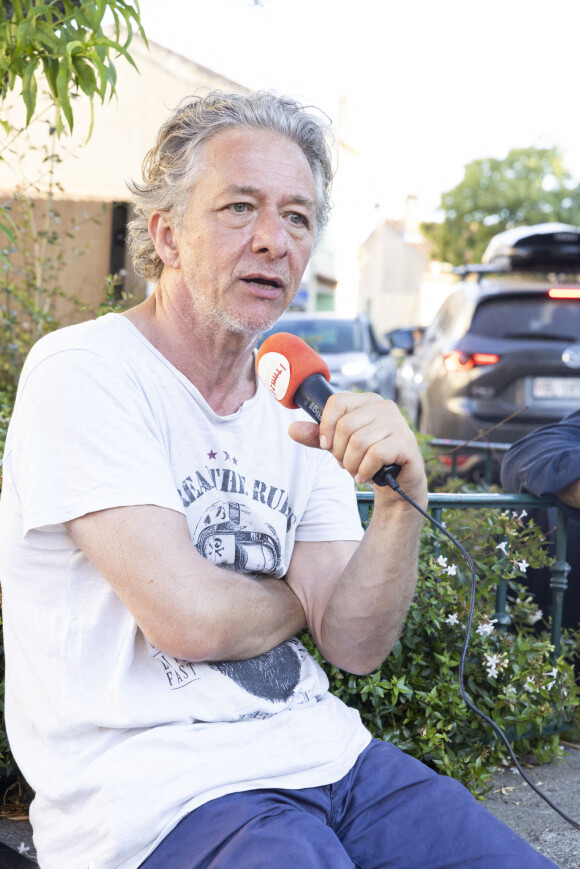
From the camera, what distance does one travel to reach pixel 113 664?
5.69 feet

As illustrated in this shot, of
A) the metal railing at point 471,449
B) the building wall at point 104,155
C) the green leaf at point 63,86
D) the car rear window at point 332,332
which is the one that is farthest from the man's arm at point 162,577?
the car rear window at point 332,332

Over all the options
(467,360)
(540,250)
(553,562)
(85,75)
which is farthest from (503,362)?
(85,75)

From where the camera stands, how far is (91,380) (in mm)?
1794

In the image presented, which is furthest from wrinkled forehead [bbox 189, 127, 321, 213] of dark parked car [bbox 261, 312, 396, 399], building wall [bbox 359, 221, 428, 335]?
building wall [bbox 359, 221, 428, 335]

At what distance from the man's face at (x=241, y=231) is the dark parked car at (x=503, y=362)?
474 centimetres

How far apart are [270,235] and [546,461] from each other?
1489 millimetres

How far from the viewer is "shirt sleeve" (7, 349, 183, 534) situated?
1.70 m

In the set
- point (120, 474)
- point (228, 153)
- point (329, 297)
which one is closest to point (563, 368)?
point (228, 153)

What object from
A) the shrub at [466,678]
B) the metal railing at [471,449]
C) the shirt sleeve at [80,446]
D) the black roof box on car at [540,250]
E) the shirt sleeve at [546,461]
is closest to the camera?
the shirt sleeve at [80,446]

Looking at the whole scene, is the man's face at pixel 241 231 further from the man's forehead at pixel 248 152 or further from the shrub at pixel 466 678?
the shrub at pixel 466 678

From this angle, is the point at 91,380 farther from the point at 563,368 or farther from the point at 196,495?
the point at 563,368

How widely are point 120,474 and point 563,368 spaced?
5932 mm

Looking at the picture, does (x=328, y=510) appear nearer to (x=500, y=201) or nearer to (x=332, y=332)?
(x=332, y=332)

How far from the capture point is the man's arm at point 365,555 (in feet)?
5.45
